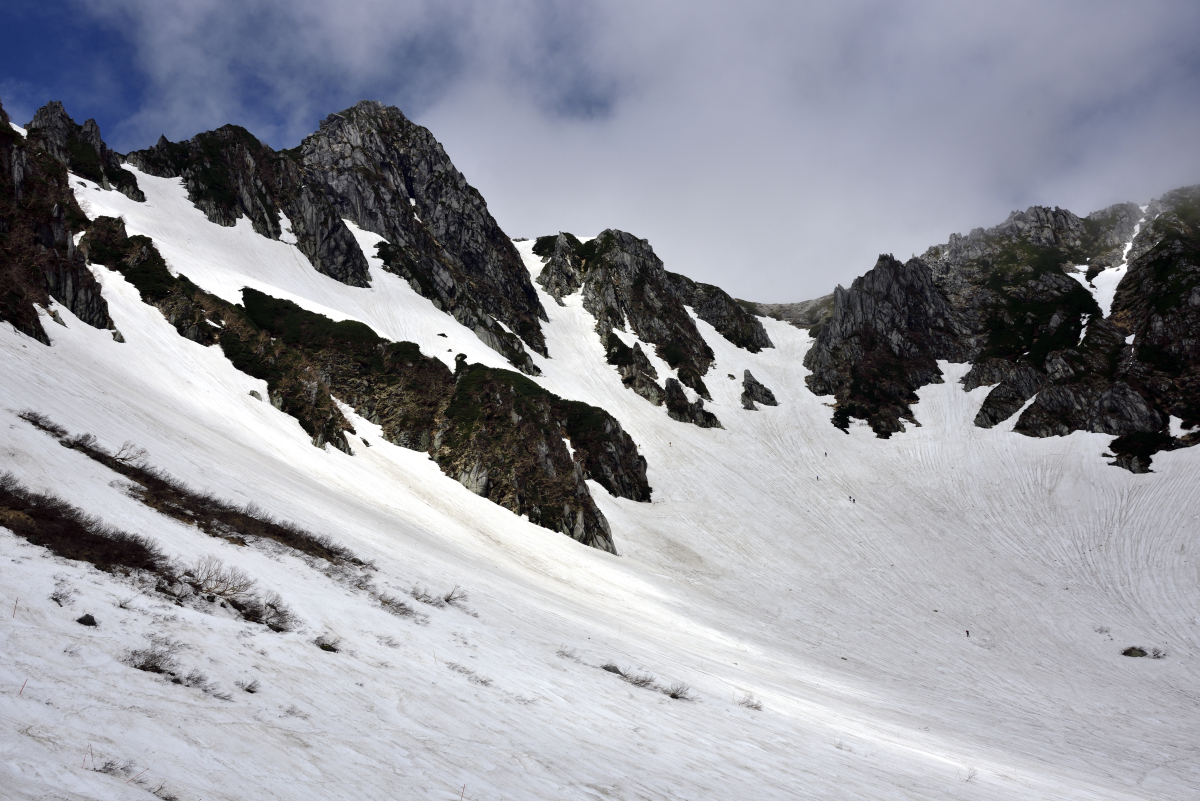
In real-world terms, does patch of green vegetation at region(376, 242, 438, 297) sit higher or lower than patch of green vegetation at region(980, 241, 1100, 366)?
lower

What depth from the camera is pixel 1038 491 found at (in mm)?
64188

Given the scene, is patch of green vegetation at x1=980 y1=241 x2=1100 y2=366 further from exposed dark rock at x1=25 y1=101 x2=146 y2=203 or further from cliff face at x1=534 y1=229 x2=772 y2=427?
exposed dark rock at x1=25 y1=101 x2=146 y2=203

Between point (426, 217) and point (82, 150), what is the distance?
144ft

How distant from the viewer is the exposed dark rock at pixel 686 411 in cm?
7719

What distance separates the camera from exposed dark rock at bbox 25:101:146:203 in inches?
2303

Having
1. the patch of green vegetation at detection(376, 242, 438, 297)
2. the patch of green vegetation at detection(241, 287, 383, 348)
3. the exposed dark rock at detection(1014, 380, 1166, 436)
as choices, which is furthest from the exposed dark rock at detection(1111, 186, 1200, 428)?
the patch of green vegetation at detection(376, 242, 438, 297)

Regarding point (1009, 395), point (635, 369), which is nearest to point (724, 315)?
point (635, 369)

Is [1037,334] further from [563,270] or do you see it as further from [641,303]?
[563,270]

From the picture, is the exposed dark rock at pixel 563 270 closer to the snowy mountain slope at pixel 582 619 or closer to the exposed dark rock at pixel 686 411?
the exposed dark rock at pixel 686 411

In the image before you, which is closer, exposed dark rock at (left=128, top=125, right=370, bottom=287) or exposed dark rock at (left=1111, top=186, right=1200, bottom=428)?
exposed dark rock at (left=128, top=125, right=370, bottom=287)

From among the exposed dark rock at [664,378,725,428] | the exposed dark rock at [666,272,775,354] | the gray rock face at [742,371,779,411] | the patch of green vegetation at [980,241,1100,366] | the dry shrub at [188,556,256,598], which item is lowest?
the dry shrub at [188,556,256,598]

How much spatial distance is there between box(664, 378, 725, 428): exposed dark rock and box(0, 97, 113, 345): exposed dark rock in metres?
59.8

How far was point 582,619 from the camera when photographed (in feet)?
61.6

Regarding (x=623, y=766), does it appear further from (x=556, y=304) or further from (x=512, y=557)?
(x=556, y=304)
